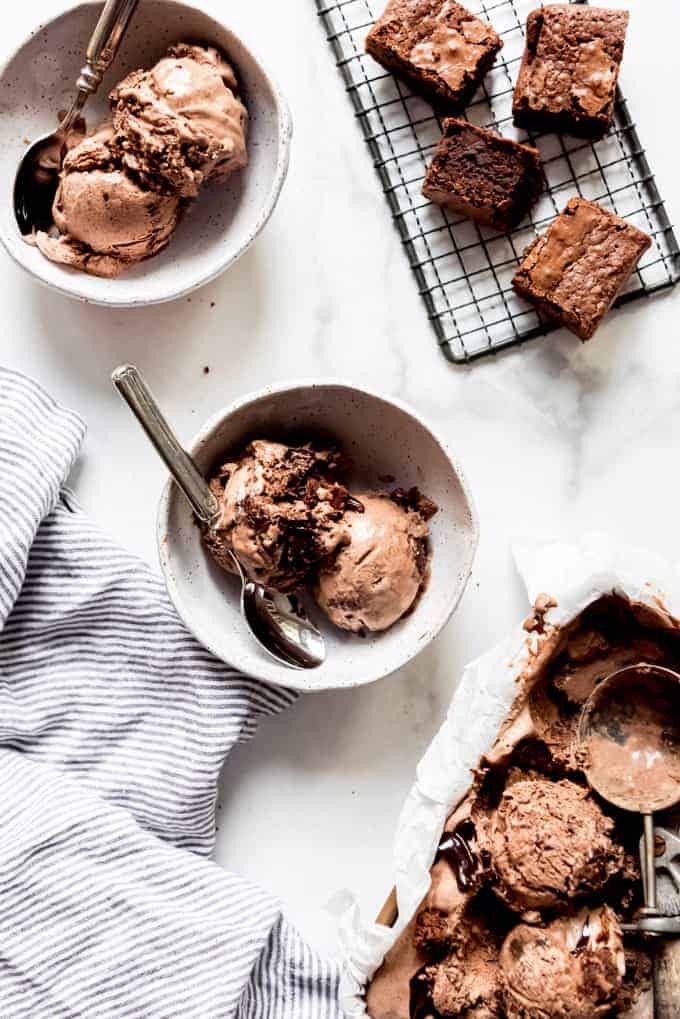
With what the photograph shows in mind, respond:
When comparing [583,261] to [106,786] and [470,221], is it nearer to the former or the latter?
[470,221]

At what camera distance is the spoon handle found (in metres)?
2.13

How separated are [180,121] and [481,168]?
0.64 metres

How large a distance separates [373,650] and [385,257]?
886 millimetres

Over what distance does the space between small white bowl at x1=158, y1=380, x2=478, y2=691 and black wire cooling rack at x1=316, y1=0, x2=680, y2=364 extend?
29 cm

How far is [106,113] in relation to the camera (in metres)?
2.42

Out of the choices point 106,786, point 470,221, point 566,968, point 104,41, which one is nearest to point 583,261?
point 470,221

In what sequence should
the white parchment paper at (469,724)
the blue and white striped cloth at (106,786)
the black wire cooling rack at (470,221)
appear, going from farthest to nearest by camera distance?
the black wire cooling rack at (470,221) → the blue and white striped cloth at (106,786) → the white parchment paper at (469,724)

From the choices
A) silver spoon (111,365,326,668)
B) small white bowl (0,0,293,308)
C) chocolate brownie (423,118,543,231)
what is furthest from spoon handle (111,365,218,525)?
chocolate brownie (423,118,543,231)

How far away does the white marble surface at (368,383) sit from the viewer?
8.14 feet

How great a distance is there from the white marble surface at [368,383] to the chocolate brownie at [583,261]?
156mm

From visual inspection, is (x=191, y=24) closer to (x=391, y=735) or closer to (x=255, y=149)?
(x=255, y=149)

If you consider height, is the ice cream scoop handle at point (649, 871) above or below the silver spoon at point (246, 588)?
below

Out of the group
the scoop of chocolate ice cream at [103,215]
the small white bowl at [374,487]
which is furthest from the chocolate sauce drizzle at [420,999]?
the scoop of chocolate ice cream at [103,215]

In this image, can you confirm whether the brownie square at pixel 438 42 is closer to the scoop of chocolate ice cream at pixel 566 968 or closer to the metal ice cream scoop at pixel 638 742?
the metal ice cream scoop at pixel 638 742
